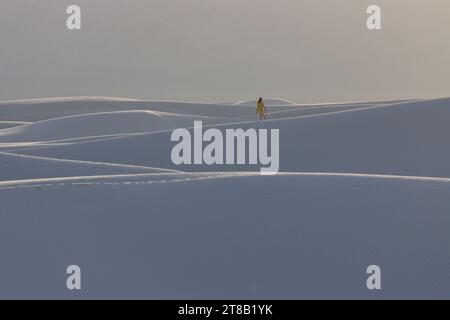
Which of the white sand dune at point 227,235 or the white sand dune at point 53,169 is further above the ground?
the white sand dune at point 53,169

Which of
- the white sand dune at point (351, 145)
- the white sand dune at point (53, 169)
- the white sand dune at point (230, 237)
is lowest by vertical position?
the white sand dune at point (230, 237)

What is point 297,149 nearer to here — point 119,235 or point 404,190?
point 404,190

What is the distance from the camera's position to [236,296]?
7062mm

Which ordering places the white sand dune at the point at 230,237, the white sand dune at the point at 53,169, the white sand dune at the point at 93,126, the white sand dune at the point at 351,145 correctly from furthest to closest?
the white sand dune at the point at 93,126 < the white sand dune at the point at 351,145 < the white sand dune at the point at 53,169 < the white sand dune at the point at 230,237

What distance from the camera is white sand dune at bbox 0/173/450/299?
23.7 feet

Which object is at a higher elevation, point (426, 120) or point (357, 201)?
point (426, 120)

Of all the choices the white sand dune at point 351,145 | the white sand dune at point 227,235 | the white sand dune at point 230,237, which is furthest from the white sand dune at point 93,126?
the white sand dune at point 230,237

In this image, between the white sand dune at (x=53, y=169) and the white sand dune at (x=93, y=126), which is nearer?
the white sand dune at (x=53, y=169)

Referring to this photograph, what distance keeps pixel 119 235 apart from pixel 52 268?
2.67 feet

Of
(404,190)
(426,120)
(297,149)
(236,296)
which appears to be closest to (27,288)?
(236,296)

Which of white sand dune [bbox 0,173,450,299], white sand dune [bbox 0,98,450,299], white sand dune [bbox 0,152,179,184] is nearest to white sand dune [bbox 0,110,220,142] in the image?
white sand dune [bbox 0,152,179,184]

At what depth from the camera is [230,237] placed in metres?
8.02

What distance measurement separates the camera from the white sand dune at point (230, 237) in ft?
23.7

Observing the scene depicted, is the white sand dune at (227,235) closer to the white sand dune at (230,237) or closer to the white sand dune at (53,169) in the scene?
the white sand dune at (230,237)
